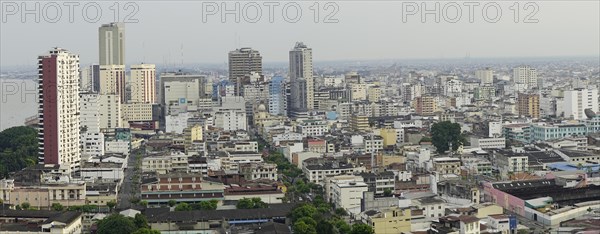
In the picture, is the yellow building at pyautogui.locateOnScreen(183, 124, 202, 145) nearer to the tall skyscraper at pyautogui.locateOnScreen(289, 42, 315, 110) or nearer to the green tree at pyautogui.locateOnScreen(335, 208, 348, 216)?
the tall skyscraper at pyautogui.locateOnScreen(289, 42, 315, 110)

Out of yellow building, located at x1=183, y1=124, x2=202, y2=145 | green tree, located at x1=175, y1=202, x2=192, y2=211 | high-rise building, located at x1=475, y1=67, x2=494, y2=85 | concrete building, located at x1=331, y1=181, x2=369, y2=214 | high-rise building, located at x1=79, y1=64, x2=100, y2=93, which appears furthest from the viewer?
high-rise building, located at x1=475, y1=67, x2=494, y2=85

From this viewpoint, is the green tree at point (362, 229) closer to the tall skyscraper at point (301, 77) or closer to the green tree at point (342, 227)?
the green tree at point (342, 227)

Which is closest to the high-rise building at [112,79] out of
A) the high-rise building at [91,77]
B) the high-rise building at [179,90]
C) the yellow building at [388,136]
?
the high-rise building at [179,90]

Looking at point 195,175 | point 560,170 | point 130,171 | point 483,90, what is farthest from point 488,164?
point 483,90

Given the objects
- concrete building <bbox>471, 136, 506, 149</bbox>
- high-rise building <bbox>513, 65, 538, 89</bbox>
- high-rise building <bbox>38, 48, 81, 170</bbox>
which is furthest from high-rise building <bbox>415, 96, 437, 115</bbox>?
high-rise building <bbox>38, 48, 81, 170</bbox>

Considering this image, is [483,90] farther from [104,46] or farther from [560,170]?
[560,170]

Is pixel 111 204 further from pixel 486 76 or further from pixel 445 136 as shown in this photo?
pixel 486 76
